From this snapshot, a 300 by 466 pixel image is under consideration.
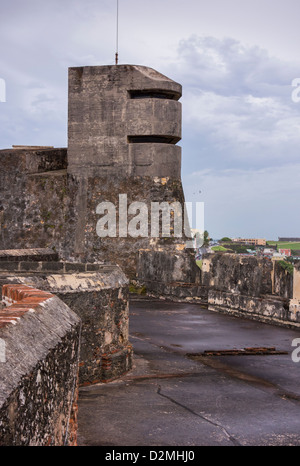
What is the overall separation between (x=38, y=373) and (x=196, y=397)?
358 centimetres

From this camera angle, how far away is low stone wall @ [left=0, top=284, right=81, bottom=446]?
2201 mm

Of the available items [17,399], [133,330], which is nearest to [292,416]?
[17,399]

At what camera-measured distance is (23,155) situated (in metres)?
18.1

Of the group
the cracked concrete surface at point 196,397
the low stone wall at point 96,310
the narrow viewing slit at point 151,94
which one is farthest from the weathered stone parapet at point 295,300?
the narrow viewing slit at point 151,94

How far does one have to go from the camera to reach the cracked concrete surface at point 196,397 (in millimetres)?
4699

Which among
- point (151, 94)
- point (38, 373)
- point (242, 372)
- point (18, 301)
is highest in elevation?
point (151, 94)

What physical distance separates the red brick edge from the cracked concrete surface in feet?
3.86

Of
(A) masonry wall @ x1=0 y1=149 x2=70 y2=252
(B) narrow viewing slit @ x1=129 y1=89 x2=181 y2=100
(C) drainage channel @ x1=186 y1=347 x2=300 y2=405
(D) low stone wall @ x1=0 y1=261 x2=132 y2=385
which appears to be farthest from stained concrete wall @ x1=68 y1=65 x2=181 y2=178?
(D) low stone wall @ x1=0 y1=261 x2=132 y2=385

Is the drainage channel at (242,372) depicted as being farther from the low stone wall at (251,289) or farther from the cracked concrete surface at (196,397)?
Answer: the low stone wall at (251,289)

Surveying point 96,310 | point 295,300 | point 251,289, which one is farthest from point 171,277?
point 96,310

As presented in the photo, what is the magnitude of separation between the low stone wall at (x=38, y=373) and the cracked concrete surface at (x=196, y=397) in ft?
3.93

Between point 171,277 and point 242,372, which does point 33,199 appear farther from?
point 242,372

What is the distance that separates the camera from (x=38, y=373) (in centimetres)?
257
